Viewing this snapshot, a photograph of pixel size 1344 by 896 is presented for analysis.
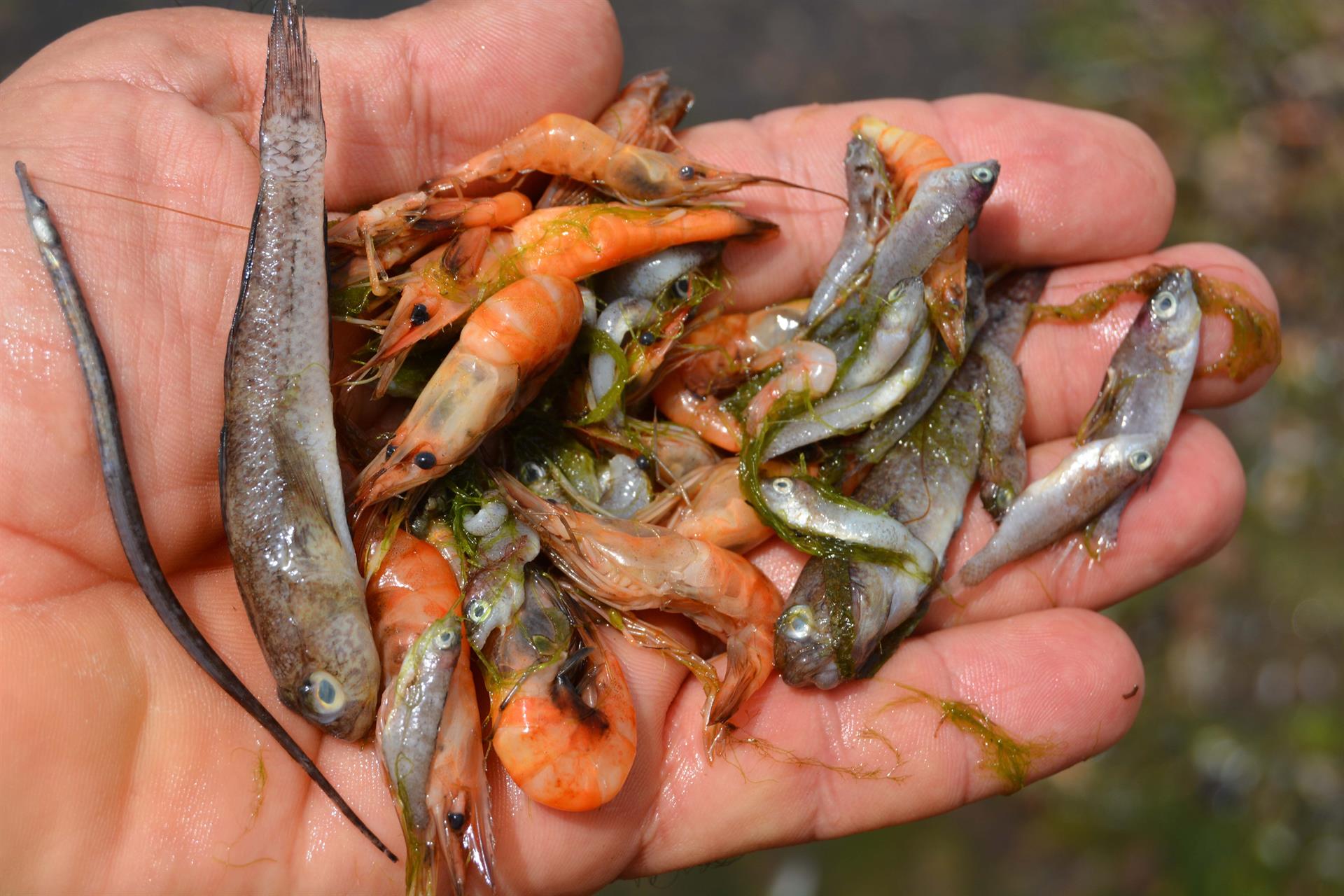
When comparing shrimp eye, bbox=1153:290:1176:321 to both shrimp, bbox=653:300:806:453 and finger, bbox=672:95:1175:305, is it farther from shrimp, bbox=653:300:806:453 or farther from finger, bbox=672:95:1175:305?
shrimp, bbox=653:300:806:453

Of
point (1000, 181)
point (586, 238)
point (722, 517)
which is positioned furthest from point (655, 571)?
point (1000, 181)

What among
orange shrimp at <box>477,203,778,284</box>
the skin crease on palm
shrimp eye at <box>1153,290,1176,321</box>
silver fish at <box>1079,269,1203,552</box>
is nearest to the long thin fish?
the skin crease on palm

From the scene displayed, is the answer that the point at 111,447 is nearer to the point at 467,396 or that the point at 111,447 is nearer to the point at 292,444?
the point at 292,444

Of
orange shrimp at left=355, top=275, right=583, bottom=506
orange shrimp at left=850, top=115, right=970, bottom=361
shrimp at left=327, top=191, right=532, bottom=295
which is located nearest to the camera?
orange shrimp at left=355, top=275, right=583, bottom=506

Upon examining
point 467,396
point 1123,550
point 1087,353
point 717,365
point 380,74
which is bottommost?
point 1123,550

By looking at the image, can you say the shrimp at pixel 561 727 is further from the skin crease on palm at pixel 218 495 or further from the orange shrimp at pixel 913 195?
the orange shrimp at pixel 913 195

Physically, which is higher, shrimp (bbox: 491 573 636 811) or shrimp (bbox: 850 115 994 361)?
shrimp (bbox: 850 115 994 361)
